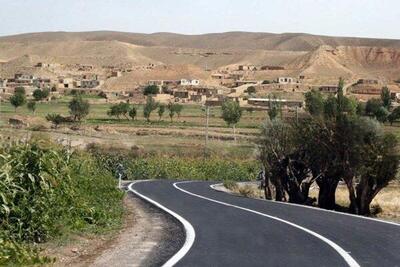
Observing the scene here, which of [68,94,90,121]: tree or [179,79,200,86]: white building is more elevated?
[179,79,200,86]: white building

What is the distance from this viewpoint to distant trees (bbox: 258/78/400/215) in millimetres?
25391

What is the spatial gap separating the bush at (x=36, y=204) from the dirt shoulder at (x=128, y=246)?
46 centimetres

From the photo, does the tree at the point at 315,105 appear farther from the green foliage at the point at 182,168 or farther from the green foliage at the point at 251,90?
the green foliage at the point at 251,90

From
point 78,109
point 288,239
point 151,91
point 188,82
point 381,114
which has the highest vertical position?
point 288,239

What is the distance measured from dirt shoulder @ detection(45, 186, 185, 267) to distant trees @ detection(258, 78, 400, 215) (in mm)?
12039

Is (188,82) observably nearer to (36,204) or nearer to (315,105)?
(315,105)

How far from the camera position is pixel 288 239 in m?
12.5

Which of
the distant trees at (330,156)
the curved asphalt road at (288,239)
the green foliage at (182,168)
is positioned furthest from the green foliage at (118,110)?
the curved asphalt road at (288,239)

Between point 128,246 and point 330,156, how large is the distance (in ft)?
53.7

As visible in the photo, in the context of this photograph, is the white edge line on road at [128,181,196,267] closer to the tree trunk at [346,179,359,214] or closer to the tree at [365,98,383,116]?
the tree trunk at [346,179,359,214]

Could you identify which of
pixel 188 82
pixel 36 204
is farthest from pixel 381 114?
pixel 36 204

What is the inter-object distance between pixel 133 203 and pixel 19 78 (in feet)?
565

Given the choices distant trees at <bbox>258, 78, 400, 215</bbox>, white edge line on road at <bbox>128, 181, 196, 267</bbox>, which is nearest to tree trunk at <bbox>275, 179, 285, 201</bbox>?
distant trees at <bbox>258, 78, 400, 215</bbox>

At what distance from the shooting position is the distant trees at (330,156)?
2539cm
